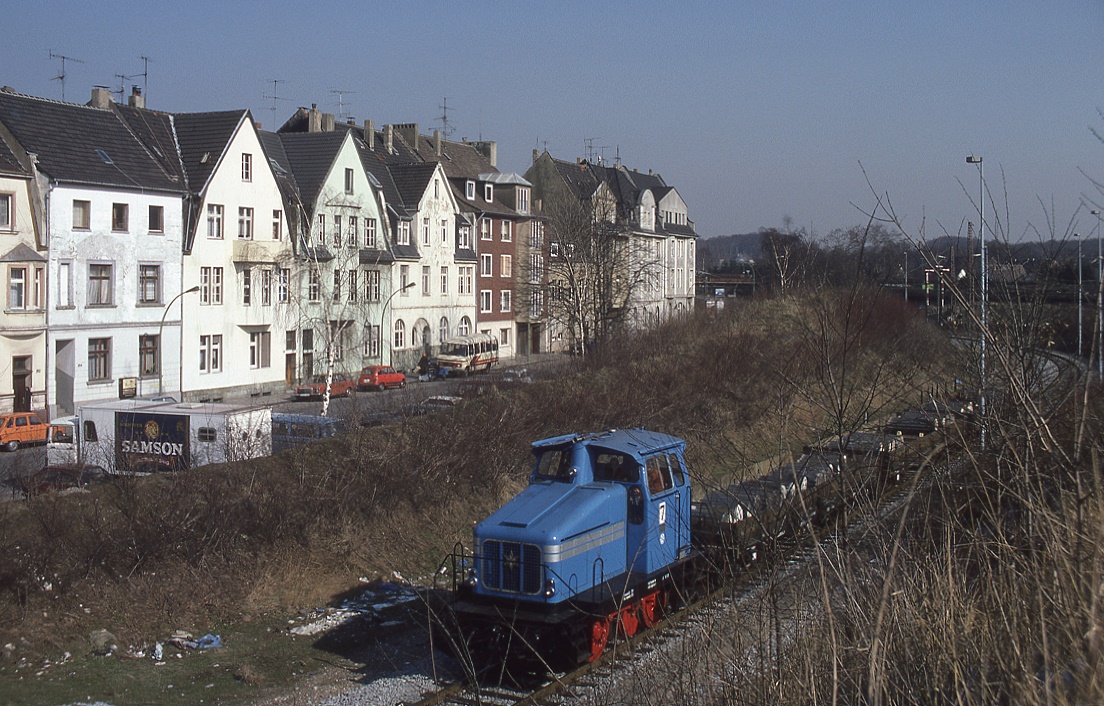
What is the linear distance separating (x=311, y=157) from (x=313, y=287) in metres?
6.48

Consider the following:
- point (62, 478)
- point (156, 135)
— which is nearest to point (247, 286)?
point (156, 135)

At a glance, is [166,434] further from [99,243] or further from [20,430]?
[99,243]

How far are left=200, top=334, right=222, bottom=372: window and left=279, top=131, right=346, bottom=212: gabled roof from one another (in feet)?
27.0

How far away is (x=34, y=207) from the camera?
114 ft

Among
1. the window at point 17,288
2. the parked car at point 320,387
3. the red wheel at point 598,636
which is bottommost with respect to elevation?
the red wheel at point 598,636

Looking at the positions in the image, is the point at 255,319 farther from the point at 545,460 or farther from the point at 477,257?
the point at 545,460

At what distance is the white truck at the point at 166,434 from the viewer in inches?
858

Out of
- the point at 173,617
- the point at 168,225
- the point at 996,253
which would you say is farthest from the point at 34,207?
the point at 996,253

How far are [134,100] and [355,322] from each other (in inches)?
563

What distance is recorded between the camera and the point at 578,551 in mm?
12258

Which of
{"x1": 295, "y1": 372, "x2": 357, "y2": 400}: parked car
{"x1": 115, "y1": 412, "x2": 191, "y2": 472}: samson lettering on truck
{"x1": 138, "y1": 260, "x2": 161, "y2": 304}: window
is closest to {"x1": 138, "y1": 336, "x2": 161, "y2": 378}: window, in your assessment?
{"x1": 138, "y1": 260, "x2": 161, "y2": 304}: window

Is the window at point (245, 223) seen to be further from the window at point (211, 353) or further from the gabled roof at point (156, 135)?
the window at point (211, 353)

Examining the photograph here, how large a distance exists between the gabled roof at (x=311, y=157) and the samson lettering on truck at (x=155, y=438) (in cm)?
2434

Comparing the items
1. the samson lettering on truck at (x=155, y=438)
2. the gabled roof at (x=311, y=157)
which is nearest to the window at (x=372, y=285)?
the gabled roof at (x=311, y=157)
